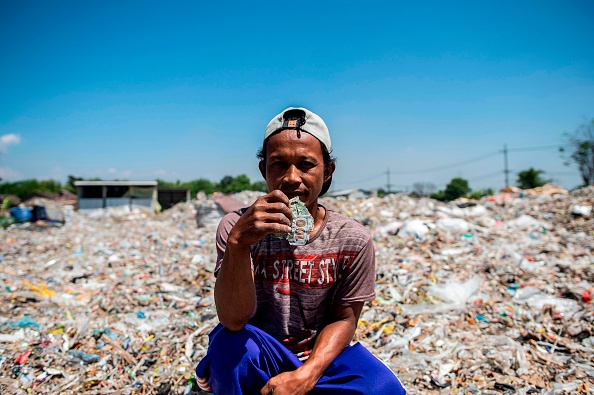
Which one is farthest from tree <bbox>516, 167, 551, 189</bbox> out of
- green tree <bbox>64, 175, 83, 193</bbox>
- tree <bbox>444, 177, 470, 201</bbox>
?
green tree <bbox>64, 175, 83, 193</bbox>

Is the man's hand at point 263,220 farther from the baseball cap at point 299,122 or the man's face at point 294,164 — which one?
the baseball cap at point 299,122

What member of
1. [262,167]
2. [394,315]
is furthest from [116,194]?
[262,167]

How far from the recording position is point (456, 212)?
8789mm

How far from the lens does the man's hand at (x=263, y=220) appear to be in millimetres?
1183

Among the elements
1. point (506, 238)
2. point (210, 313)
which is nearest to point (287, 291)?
point (210, 313)

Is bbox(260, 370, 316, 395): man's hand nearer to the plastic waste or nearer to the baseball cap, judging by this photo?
the baseball cap

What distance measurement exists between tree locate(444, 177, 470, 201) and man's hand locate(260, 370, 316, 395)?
32354 millimetres

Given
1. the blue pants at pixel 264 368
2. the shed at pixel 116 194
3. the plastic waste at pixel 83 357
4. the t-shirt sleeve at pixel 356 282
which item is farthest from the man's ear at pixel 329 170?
the shed at pixel 116 194

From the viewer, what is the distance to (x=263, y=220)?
3.89 feet

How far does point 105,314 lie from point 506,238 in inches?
258

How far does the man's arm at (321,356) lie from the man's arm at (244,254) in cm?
26

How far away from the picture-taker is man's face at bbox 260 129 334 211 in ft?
4.76

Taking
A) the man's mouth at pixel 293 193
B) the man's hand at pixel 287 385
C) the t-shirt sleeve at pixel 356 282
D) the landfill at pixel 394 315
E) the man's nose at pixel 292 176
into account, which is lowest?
the landfill at pixel 394 315

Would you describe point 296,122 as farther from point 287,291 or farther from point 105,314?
point 105,314
